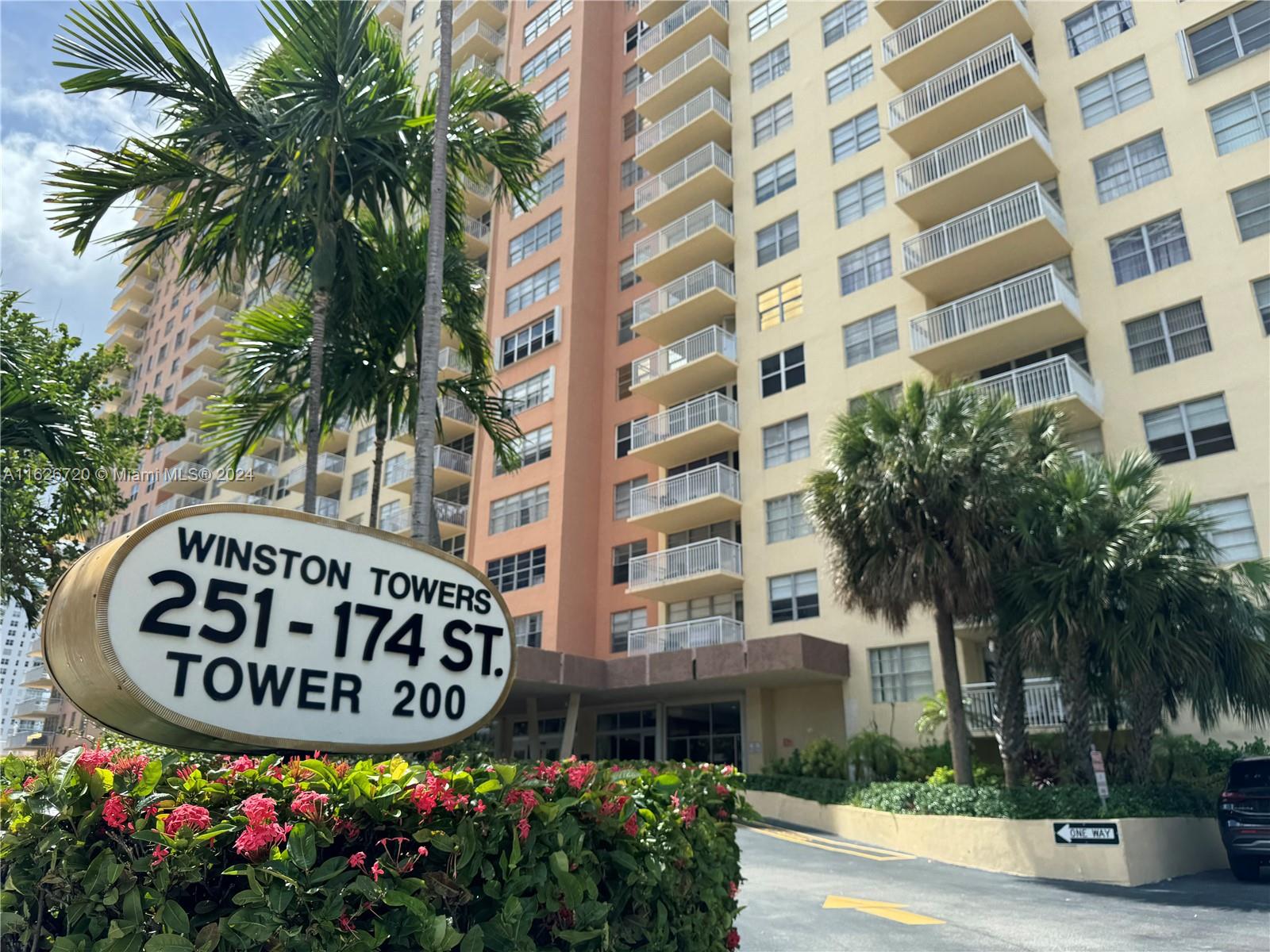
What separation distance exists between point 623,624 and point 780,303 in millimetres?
12635

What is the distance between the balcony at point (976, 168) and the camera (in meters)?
22.5

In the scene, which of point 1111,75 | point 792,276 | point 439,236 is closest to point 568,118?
point 792,276

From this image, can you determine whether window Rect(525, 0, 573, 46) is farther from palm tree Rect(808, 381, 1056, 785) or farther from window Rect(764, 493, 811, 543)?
palm tree Rect(808, 381, 1056, 785)

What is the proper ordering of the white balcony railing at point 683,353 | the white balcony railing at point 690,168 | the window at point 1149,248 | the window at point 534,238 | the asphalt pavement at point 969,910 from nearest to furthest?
the asphalt pavement at point 969,910 → the window at point 1149,248 → the white balcony railing at point 683,353 → the white balcony railing at point 690,168 → the window at point 534,238

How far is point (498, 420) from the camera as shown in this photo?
470 inches

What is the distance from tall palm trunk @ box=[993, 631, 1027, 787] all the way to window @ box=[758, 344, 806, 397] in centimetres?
1300

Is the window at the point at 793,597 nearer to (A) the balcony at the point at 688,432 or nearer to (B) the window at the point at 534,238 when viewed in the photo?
(A) the balcony at the point at 688,432

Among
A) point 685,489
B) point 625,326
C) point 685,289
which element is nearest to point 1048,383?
point 685,489

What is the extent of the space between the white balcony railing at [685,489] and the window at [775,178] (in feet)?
33.8

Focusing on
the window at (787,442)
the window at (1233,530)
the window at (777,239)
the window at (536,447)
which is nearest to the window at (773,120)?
the window at (777,239)

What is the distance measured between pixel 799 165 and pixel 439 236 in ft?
80.1

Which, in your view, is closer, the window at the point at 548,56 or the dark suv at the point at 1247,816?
the dark suv at the point at 1247,816

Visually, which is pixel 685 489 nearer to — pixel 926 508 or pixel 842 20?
pixel 926 508

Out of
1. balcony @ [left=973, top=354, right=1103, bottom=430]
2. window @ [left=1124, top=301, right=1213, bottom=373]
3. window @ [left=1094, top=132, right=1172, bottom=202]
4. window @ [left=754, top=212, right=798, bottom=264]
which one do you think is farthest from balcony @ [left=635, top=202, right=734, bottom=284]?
window @ [left=1124, top=301, right=1213, bottom=373]
